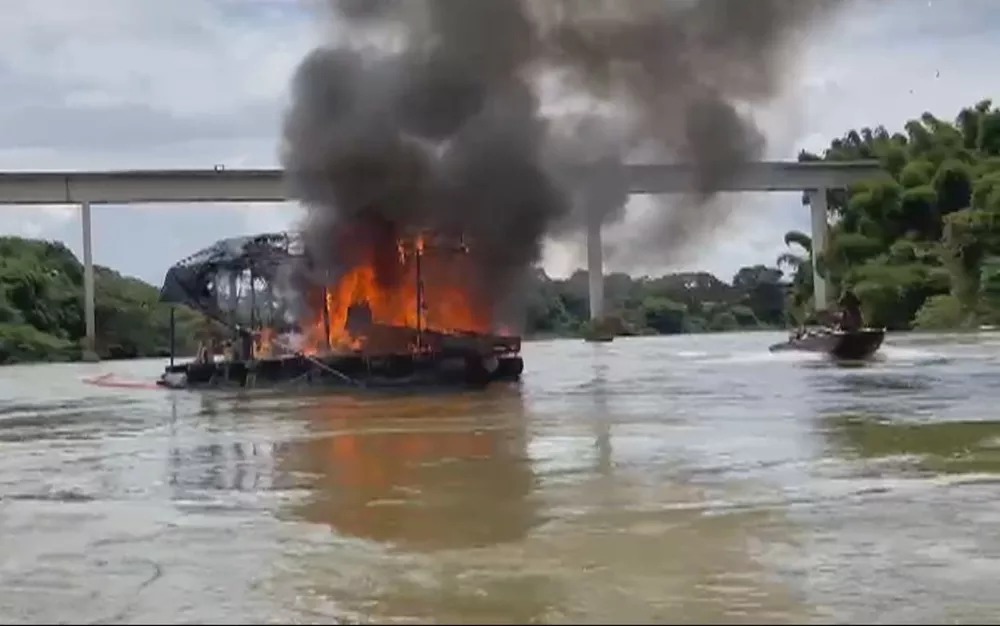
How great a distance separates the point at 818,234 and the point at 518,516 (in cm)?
8493

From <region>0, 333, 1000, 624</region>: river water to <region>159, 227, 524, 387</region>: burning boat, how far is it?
10.2 meters

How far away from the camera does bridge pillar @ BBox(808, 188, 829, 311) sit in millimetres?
91188

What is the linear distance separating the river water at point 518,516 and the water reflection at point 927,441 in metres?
0.07

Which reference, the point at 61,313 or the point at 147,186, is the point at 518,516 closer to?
the point at 147,186

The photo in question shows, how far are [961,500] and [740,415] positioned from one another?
35.2ft

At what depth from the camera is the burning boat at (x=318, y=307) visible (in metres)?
36.5

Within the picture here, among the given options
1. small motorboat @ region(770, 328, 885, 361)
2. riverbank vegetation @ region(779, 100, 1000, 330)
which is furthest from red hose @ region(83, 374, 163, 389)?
riverbank vegetation @ region(779, 100, 1000, 330)

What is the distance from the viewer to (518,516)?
12.6 m

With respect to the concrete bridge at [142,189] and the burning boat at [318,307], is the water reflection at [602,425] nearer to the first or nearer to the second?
the burning boat at [318,307]

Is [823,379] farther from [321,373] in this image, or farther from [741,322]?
[741,322]

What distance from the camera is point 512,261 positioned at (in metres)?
38.8

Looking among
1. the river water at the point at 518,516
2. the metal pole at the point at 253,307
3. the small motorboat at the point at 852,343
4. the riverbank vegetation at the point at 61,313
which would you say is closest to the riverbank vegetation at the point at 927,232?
the small motorboat at the point at 852,343

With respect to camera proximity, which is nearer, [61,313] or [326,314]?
[326,314]

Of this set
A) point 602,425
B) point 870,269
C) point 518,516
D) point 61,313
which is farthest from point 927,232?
point 518,516
